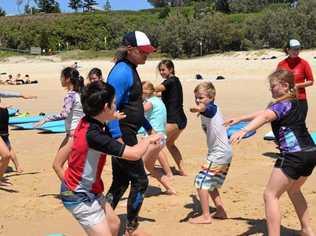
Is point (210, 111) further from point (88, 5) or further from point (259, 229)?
point (88, 5)

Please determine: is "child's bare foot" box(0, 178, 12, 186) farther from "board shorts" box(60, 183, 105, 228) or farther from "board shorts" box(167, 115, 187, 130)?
"board shorts" box(60, 183, 105, 228)

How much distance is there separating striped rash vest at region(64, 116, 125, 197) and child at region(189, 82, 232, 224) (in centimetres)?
197

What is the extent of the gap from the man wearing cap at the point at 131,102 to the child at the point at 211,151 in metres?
0.79

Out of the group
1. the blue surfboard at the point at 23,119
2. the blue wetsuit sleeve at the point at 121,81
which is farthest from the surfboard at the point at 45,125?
the blue wetsuit sleeve at the point at 121,81

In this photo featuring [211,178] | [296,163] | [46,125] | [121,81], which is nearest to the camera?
[296,163]

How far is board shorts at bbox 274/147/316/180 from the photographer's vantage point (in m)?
5.53

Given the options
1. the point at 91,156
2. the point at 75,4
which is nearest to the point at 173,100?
the point at 91,156

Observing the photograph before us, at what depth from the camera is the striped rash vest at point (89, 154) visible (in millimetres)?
4645

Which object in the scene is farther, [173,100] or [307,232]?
[173,100]

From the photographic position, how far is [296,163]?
553 centimetres

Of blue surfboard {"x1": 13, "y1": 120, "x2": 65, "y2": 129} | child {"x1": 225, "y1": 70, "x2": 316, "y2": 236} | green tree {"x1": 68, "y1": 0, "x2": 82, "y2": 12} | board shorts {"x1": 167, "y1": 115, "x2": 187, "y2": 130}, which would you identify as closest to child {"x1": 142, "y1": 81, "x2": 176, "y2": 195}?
board shorts {"x1": 167, "y1": 115, "x2": 187, "y2": 130}

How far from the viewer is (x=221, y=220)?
678 cm

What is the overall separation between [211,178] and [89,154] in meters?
2.19

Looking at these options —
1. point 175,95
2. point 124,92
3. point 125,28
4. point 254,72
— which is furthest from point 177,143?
point 125,28
